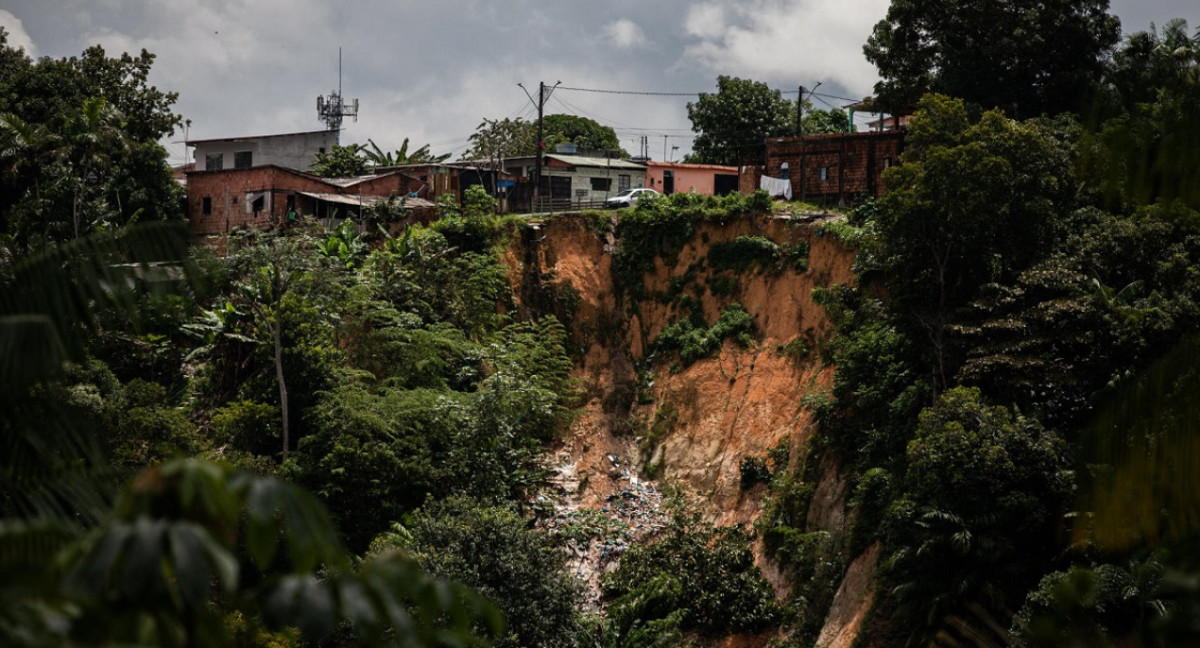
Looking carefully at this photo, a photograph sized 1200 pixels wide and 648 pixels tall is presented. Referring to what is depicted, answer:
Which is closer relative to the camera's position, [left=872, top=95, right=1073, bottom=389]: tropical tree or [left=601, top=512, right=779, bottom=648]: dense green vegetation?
[left=872, top=95, right=1073, bottom=389]: tropical tree

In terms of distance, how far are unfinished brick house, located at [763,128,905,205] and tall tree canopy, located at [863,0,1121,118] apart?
235cm

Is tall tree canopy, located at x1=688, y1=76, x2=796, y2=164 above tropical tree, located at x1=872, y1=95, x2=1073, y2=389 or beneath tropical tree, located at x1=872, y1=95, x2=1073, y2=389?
above

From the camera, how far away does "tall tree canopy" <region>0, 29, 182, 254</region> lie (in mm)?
28266

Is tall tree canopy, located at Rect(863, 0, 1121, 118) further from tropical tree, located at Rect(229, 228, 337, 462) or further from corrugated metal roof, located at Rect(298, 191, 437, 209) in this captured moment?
tropical tree, located at Rect(229, 228, 337, 462)

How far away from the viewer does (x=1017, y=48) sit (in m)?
Answer: 27.5

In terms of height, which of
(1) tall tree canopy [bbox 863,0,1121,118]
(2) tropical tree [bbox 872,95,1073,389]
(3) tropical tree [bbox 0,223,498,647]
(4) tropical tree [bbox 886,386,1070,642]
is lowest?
(4) tropical tree [bbox 886,386,1070,642]

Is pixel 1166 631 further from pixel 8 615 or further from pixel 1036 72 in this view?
pixel 1036 72

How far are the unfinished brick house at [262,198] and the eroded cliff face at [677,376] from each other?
579 cm

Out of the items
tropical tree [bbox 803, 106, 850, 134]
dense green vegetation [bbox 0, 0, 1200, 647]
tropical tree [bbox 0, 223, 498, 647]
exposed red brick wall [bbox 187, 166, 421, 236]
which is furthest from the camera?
tropical tree [bbox 803, 106, 850, 134]

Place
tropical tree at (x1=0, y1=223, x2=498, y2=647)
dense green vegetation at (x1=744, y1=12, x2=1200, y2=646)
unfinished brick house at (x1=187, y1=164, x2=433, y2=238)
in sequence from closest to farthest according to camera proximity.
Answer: tropical tree at (x1=0, y1=223, x2=498, y2=647)
dense green vegetation at (x1=744, y1=12, x2=1200, y2=646)
unfinished brick house at (x1=187, y1=164, x2=433, y2=238)

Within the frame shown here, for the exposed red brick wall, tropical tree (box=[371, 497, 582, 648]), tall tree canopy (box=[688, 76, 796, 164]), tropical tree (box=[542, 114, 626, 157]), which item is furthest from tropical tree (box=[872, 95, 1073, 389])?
tropical tree (box=[542, 114, 626, 157])

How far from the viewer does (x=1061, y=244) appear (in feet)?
63.7

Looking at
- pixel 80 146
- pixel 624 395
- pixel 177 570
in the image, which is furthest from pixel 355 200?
pixel 177 570

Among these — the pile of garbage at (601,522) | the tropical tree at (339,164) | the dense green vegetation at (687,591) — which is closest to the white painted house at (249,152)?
the tropical tree at (339,164)
